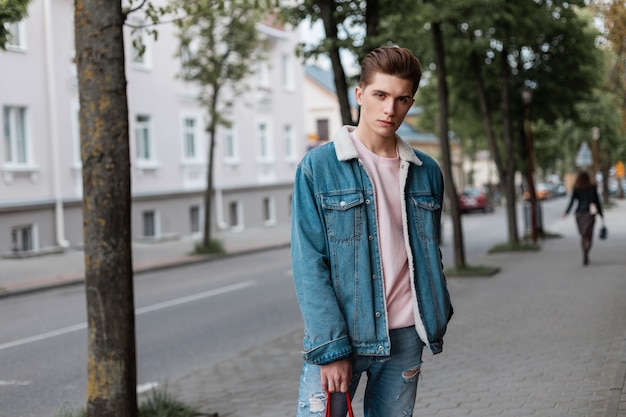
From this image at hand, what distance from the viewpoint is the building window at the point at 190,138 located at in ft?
110

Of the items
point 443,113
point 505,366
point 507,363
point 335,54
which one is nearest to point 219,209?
point 443,113

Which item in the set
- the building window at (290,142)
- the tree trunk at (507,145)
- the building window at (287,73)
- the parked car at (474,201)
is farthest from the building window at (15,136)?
the parked car at (474,201)

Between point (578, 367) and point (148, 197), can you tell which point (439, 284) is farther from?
point (148, 197)

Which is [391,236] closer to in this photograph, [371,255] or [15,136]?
[371,255]

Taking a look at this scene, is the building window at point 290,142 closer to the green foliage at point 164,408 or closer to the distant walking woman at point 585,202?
the distant walking woman at point 585,202

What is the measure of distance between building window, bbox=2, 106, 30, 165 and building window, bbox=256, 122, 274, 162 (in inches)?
613

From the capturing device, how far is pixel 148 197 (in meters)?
30.1

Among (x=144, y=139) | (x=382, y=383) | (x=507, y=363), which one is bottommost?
(x=507, y=363)

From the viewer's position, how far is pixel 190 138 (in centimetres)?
3403

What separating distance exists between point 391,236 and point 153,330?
28.1 feet

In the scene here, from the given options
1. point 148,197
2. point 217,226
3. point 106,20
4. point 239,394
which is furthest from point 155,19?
point 217,226

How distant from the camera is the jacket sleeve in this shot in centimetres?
307

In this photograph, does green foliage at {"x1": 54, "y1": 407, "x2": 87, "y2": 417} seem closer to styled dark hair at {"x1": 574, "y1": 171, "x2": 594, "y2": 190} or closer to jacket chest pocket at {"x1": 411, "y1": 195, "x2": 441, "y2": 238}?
jacket chest pocket at {"x1": 411, "y1": 195, "x2": 441, "y2": 238}

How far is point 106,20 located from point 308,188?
2827 mm
